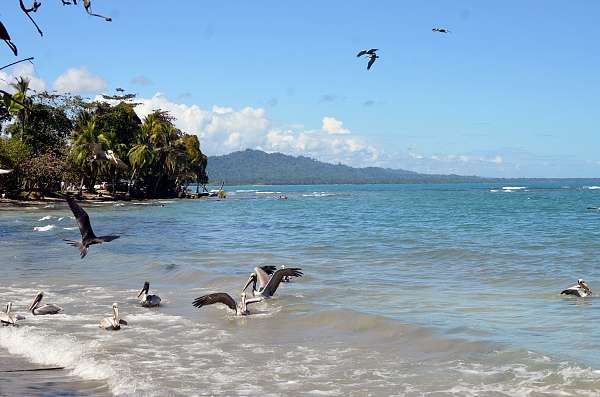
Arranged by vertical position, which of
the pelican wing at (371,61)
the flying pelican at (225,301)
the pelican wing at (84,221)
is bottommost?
the flying pelican at (225,301)

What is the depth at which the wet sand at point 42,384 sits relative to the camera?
7.53m

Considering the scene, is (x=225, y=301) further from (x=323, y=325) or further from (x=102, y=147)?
(x=102, y=147)

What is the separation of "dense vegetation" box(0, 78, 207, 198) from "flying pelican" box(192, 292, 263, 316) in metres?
42.8

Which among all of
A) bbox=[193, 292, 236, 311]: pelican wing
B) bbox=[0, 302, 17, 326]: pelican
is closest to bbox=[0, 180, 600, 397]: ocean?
bbox=[0, 302, 17, 326]: pelican

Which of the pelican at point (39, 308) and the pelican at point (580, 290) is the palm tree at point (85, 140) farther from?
the pelican at point (580, 290)

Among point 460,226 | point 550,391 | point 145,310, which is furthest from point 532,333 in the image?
point 460,226

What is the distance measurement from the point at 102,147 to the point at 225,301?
53719mm

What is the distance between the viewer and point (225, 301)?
11.9 m

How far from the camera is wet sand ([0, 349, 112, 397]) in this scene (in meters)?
7.53

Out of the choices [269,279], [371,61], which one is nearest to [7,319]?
[269,279]

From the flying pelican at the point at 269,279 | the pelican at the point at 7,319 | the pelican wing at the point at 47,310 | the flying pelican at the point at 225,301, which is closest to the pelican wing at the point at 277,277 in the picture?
the flying pelican at the point at 269,279

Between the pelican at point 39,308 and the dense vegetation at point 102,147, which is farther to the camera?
the dense vegetation at point 102,147

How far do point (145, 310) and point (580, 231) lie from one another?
25.4 meters

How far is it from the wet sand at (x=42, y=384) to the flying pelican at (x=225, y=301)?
2.99 meters
